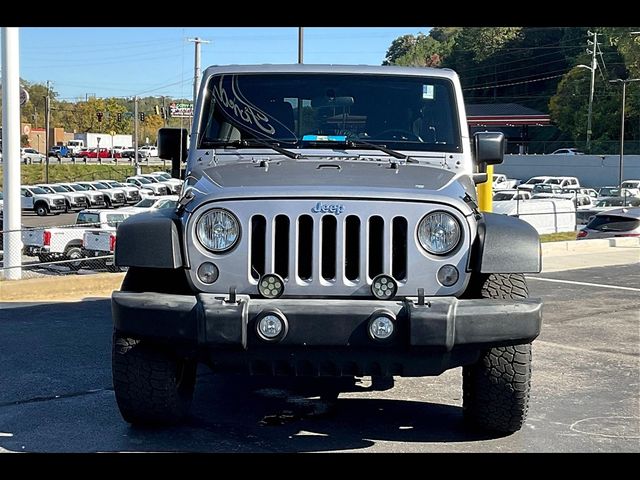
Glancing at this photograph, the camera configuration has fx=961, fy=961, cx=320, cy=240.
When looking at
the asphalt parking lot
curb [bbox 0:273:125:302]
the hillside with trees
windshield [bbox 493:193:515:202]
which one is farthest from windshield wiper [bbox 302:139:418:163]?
the hillside with trees

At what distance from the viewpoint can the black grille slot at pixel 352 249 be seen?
16.2ft

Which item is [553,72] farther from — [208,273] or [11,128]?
[208,273]

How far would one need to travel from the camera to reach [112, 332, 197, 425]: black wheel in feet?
17.1

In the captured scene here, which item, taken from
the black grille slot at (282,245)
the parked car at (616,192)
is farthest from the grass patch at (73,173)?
the black grille slot at (282,245)

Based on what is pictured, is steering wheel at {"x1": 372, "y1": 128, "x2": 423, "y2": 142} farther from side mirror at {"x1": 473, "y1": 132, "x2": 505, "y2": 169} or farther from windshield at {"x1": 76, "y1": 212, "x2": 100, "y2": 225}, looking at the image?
windshield at {"x1": 76, "y1": 212, "x2": 100, "y2": 225}

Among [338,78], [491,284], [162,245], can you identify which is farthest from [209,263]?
[338,78]

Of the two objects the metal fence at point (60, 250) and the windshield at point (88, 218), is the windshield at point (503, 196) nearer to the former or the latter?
the windshield at point (88, 218)

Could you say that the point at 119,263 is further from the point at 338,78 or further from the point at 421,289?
the point at 338,78

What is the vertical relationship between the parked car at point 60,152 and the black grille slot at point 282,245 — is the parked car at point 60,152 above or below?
above

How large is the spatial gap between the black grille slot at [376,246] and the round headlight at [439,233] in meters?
0.20

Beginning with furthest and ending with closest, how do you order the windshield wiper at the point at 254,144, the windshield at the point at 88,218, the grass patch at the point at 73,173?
1. the grass patch at the point at 73,173
2. the windshield at the point at 88,218
3. the windshield wiper at the point at 254,144

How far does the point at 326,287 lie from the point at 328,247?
214 mm

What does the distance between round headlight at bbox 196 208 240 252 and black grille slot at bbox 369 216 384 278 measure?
2.27 feet

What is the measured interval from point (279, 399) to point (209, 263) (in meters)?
1.81
